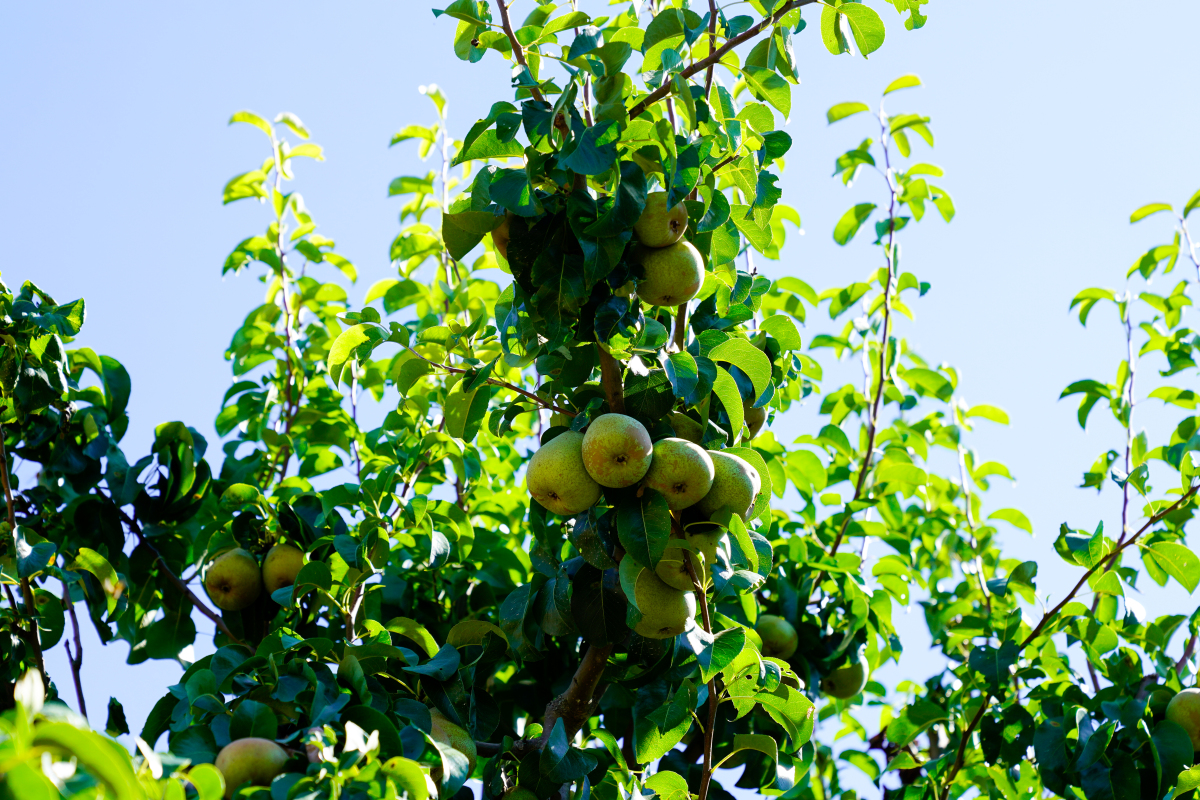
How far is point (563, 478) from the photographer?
229cm

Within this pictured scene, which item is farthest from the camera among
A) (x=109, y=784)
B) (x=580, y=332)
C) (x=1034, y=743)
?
(x=1034, y=743)

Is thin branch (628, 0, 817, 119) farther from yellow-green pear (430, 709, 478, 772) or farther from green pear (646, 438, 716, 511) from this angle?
yellow-green pear (430, 709, 478, 772)

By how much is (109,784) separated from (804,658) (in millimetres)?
2789

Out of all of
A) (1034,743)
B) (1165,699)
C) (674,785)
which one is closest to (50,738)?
(674,785)

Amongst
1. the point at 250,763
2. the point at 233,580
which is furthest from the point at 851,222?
the point at 250,763

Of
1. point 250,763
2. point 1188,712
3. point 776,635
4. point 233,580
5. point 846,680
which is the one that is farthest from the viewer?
point 846,680

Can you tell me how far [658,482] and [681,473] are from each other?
5cm

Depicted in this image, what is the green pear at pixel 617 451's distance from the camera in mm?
2189

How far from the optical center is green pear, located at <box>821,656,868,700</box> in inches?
153

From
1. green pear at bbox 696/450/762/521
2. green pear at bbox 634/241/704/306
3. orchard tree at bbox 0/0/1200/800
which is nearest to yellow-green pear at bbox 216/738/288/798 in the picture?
orchard tree at bbox 0/0/1200/800

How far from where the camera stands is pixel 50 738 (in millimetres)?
1354

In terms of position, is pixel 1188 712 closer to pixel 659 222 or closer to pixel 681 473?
pixel 681 473

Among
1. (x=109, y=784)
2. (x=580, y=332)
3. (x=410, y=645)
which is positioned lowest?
(x=109, y=784)

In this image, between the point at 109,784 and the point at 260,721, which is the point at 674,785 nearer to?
the point at 260,721
